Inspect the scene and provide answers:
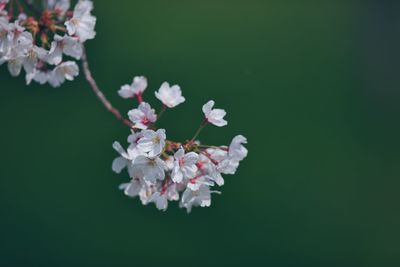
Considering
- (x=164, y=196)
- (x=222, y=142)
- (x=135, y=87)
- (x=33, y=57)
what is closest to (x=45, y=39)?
(x=33, y=57)

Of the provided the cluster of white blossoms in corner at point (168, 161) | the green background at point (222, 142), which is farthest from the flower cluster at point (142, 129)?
the green background at point (222, 142)

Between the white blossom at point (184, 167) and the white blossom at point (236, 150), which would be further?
the white blossom at point (236, 150)

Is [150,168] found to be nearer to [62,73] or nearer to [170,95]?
[170,95]

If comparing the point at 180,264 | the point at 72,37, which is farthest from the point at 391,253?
the point at 72,37

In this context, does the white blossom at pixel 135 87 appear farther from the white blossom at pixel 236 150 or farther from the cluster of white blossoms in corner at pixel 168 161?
the white blossom at pixel 236 150

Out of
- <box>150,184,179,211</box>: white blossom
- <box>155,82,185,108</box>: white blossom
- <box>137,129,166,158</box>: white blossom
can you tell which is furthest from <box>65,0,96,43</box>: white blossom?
<box>150,184,179,211</box>: white blossom

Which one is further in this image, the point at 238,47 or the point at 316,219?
the point at 238,47

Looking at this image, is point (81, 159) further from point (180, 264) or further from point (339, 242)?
point (339, 242)
